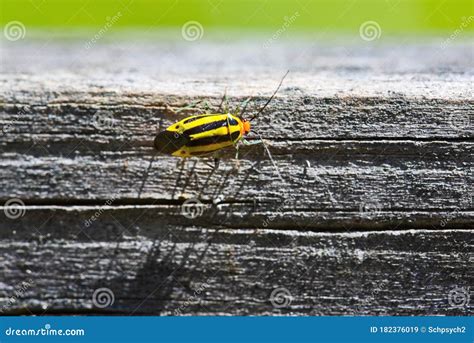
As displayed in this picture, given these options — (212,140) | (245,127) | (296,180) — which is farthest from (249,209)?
(212,140)

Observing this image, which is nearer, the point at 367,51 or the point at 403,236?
the point at 403,236

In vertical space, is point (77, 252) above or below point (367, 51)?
below

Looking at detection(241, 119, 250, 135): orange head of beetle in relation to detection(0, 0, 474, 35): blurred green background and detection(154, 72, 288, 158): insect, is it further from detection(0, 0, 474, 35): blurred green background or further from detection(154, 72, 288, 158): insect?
detection(0, 0, 474, 35): blurred green background

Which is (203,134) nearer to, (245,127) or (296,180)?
(245,127)

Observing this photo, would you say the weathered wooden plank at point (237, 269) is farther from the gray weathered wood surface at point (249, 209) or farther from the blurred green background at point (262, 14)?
the blurred green background at point (262, 14)

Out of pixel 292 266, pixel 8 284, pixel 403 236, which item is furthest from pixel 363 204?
pixel 8 284

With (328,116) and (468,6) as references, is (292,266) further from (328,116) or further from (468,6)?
(468,6)
